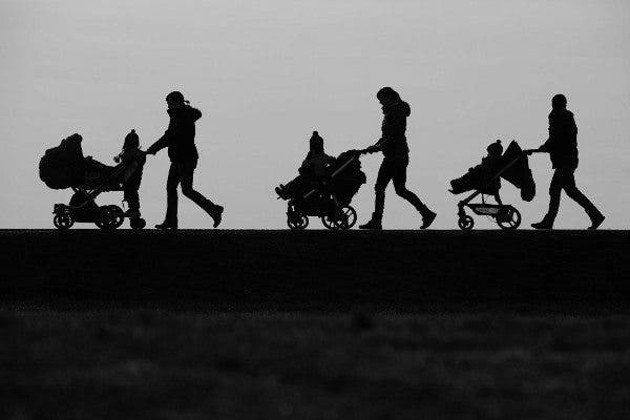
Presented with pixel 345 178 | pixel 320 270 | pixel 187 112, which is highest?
pixel 187 112

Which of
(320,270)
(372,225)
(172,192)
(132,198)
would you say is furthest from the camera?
(132,198)

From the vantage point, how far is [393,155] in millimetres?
19484

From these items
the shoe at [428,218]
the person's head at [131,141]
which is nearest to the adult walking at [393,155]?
the shoe at [428,218]

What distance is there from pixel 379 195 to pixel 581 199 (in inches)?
95.2

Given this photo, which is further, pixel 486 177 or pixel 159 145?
pixel 486 177

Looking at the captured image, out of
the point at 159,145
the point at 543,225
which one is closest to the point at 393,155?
the point at 543,225

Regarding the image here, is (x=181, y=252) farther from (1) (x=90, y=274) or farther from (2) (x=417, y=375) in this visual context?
(2) (x=417, y=375)

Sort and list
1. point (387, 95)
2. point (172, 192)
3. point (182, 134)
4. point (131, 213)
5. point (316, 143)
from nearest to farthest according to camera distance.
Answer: point (387, 95) → point (182, 134) → point (172, 192) → point (316, 143) → point (131, 213)

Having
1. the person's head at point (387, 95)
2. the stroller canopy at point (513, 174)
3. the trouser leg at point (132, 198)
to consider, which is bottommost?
the trouser leg at point (132, 198)

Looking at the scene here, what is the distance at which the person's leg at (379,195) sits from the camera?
64.7 feet

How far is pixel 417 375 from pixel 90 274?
8423mm

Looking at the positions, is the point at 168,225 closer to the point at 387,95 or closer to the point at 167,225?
the point at 167,225

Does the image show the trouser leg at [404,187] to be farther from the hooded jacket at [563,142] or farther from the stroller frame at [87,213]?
the stroller frame at [87,213]

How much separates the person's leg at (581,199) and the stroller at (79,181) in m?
6.15
